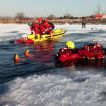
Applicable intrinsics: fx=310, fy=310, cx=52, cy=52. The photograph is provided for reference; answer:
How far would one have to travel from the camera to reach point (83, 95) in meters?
12.8

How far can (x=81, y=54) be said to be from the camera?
72.4 feet

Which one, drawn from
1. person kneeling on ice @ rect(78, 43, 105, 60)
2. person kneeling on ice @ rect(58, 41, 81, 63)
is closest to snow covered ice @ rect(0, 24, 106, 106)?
person kneeling on ice @ rect(58, 41, 81, 63)

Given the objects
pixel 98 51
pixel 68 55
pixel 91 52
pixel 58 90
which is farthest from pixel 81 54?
pixel 58 90

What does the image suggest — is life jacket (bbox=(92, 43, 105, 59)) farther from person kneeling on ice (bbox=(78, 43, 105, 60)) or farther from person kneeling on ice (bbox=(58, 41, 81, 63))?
person kneeling on ice (bbox=(58, 41, 81, 63))

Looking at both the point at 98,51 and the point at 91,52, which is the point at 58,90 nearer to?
the point at 91,52

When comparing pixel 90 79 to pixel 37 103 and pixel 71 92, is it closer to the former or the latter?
pixel 71 92

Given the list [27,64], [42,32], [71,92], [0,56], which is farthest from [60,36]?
[71,92]

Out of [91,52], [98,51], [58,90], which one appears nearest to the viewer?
[58,90]

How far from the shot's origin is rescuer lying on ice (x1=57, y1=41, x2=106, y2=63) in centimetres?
2173

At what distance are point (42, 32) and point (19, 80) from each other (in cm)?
2326

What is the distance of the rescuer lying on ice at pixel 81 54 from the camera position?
21.7 metres

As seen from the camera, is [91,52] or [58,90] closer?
[58,90]

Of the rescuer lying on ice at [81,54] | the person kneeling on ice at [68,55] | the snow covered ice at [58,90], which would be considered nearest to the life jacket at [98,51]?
the rescuer lying on ice at [81,54]

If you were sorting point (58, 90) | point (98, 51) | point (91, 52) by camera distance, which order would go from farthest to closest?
point (98, 51) → point (91, 52) → point (58, 90)
